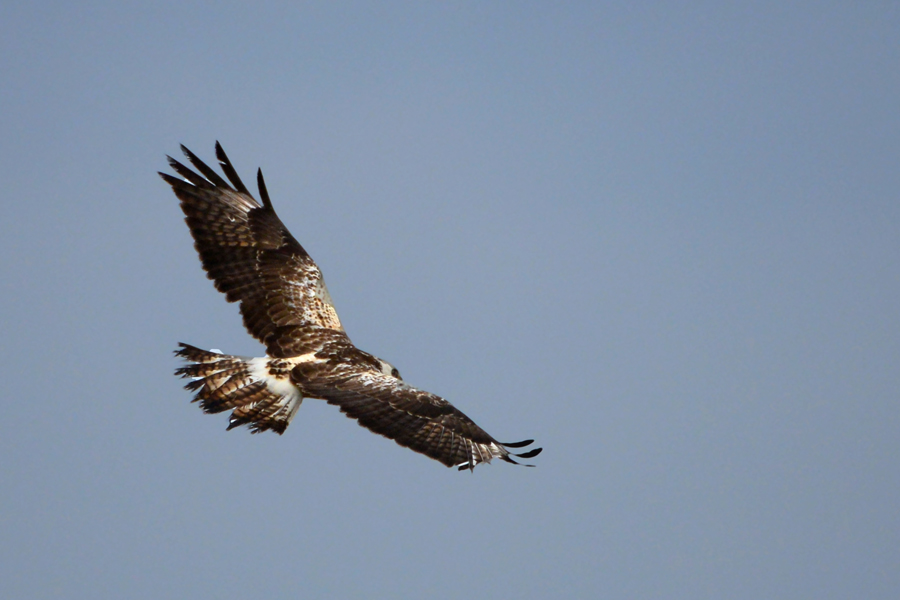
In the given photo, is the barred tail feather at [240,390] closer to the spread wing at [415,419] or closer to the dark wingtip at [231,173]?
the spread wing at [415,419]

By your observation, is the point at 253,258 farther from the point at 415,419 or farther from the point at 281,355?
the point at 415,419

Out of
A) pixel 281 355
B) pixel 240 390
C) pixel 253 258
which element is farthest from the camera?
pixel 253 258

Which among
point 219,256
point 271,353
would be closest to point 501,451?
point 271,353

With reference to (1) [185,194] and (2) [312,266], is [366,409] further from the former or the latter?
(1) [185,194]

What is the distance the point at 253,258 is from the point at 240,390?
174 centimetres

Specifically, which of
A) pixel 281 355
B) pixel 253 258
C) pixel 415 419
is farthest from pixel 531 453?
pixel 253 258

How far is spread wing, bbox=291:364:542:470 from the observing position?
9836mm

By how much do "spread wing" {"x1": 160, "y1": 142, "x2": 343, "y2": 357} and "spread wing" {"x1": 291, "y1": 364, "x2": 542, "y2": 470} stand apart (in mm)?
1187

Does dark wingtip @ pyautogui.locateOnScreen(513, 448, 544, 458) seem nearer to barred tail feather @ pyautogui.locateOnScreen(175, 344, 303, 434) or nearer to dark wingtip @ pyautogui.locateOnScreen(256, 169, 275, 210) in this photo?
barred tail feather @ pyautogui.locateOnScreen(175, 344, 303, 434)

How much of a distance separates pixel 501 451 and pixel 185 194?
4.53m

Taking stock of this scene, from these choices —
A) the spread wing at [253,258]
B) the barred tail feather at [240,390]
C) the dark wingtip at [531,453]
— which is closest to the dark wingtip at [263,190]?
the spread wing at [253,258]

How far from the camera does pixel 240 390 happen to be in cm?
1070

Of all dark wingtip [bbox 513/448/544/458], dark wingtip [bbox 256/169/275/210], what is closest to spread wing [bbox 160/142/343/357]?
dark wingtip [bbox 256/169/275/210]

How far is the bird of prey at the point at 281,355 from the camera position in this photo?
10094 millimetres
